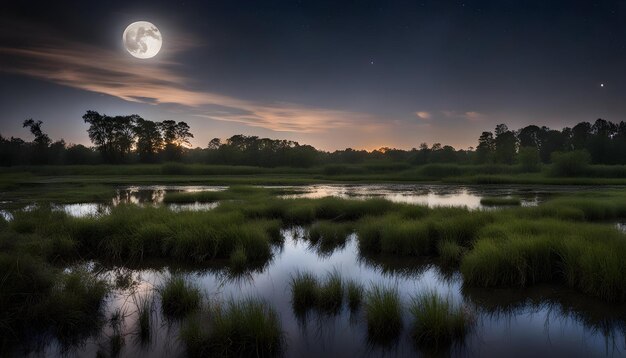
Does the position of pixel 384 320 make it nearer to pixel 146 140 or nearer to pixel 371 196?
pixel 371 196

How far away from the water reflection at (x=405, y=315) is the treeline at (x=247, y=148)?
6631 cm

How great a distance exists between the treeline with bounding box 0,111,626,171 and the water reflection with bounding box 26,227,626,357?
2611 inches

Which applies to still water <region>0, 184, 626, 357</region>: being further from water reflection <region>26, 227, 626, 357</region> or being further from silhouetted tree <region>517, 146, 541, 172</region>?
silhouetted tree <region>517, 146, 541, 172</region>

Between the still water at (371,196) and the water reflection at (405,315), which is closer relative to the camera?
the water reflection at (405,315)

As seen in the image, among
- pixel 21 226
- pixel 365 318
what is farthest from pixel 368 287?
pixel 21 226

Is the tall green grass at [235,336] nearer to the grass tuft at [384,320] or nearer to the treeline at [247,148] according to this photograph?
the grass tuft at [384,320]

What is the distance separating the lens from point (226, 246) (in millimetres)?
13062

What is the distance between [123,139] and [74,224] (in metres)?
86.3

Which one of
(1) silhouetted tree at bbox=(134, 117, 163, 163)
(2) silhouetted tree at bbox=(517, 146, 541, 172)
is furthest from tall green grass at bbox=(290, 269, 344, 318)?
(1) silhouetted tree at bbox=(134, 117, 163, 163)

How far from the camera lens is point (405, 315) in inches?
307

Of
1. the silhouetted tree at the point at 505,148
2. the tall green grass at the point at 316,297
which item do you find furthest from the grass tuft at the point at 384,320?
the silhouetted tree at the point at 505,148

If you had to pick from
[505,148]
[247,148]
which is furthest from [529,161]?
[247,148]

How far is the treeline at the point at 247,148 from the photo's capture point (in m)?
83.5

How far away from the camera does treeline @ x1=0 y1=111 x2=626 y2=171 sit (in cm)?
8350
